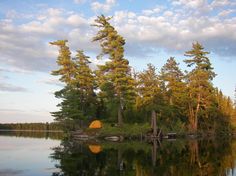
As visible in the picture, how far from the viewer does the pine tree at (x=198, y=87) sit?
176ft

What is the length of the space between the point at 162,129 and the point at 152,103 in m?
3.79

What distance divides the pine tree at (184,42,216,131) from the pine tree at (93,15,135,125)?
42.8 feet

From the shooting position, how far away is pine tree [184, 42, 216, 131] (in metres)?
53.8

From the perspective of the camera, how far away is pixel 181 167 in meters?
16.7

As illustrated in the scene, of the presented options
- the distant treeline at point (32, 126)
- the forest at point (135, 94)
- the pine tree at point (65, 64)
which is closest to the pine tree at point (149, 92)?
the forest at point (135, 94)

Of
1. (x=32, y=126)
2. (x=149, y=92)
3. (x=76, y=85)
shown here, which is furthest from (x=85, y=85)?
(x=32, y=126)

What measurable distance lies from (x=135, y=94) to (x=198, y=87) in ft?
45.0

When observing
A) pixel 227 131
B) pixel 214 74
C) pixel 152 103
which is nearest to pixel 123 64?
pixel 152 103

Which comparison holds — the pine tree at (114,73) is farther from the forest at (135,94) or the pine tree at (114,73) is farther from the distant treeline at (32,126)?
the distant treeline at (32,126)

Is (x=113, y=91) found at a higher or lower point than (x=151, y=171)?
higher

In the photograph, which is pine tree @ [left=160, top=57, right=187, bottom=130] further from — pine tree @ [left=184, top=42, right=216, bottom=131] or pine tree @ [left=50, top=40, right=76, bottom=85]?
pine tree @ [left=50, top=40, right=76, bottom=85]

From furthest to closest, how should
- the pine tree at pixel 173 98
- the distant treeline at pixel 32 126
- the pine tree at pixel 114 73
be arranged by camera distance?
the distant treeline at pixel 32 126
the pine tree at pixel 173 98
the pine tree at pixel 114 73

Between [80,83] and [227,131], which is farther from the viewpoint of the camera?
[227,131]

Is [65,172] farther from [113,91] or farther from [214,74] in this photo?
[214,74]
